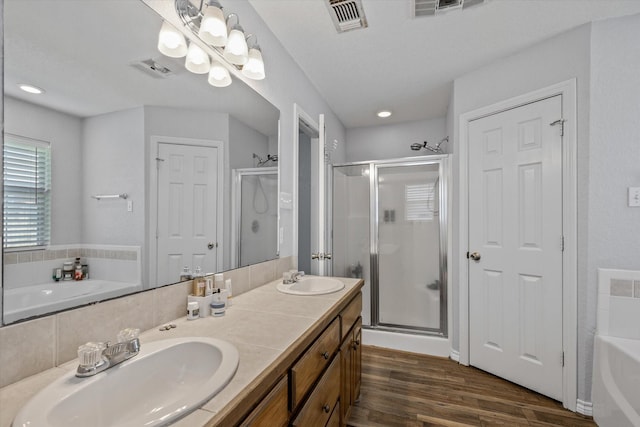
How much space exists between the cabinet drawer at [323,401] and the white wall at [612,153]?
165 centimetres

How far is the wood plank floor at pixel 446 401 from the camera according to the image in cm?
174

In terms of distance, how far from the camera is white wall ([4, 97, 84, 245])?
76cm

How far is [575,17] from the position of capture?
1748mm

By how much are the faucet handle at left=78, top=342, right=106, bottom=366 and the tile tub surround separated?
0.09 m

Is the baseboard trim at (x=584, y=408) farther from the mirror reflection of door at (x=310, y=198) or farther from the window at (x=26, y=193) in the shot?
the window at (x=26, y=193)

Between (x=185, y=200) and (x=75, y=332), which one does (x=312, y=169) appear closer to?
(x=185, y=200)

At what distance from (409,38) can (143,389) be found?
233cm

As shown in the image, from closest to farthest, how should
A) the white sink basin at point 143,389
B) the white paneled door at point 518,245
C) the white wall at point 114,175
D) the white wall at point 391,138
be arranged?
the white sink basin at point 143,389 < the white wall at point 114,175 < the white paneled door at point 518,245 < the white wall at point 391,138

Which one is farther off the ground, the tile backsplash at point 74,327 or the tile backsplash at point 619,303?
the tile backsplash at point 74,327

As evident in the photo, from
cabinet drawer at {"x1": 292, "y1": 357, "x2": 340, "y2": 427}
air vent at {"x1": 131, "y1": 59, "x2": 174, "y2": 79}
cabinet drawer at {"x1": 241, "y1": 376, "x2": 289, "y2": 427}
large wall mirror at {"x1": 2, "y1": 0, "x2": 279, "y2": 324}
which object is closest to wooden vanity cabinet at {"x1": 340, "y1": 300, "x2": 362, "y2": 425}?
cabinet drawer at {"x1": 292, "y1": 357, "x2": 340, "y2": 427}

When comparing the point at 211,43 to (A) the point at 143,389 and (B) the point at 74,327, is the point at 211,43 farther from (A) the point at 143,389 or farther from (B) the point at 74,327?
(A) the point at 143,389

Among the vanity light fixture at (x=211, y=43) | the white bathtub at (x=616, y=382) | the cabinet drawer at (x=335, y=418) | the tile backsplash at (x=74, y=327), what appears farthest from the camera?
the white bathtub at (x=616, y=382)

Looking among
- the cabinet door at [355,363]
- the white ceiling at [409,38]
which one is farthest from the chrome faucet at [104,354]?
the white ceiling at [409,38]

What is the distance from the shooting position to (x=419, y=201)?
2920 millimetres
